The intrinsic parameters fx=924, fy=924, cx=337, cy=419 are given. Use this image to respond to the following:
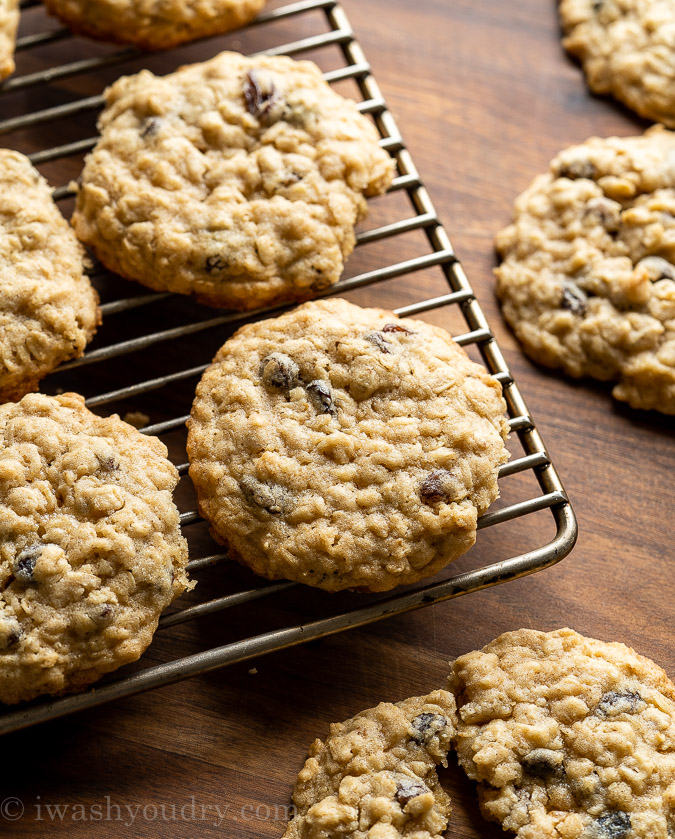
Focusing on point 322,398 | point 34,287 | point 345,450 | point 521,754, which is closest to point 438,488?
point 345,450

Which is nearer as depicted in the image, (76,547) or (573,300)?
(76,547)

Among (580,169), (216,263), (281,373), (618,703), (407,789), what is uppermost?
(580,169)

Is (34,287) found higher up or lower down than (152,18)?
lower down

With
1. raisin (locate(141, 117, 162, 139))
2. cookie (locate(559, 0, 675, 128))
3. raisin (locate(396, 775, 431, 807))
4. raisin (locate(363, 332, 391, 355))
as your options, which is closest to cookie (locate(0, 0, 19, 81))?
raisin (locate(141, 117, 162, 139))

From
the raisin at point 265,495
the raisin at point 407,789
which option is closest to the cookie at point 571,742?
the raisin at point 407,789

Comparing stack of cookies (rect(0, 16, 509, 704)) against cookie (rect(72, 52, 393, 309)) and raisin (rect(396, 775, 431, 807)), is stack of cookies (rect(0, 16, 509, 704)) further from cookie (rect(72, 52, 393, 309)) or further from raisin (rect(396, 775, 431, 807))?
raisin (rect(396, 775, 431, 807))

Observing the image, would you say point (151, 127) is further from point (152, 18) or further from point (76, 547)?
point (76, 547)
